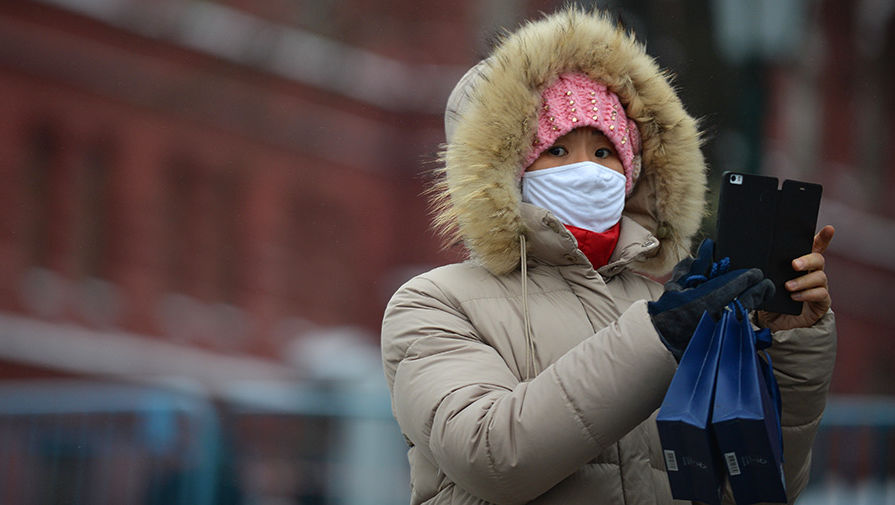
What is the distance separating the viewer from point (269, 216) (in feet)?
76.2

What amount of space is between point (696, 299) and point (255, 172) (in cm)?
2104

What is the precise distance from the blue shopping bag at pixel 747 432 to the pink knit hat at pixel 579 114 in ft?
2.21

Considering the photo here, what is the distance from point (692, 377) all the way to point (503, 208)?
61 cm

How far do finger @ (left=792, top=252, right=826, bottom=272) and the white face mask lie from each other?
0.48 metres

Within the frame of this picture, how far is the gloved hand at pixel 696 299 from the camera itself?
250 centimetres

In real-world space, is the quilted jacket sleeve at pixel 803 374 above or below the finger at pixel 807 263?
below

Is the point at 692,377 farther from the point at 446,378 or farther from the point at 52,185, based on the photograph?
the point at 52,185

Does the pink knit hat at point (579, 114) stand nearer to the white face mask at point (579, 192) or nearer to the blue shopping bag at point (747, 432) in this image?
the white face mask at point (579, 192)

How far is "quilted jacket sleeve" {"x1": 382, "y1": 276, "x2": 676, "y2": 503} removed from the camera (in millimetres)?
2525

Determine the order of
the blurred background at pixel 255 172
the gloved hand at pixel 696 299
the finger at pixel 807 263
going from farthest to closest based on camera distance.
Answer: the blurred background at pixel 255 172
the finger at pixel 807 263
the gloved hand at pixel 696 299

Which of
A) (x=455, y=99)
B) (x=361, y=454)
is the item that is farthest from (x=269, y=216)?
(x=455, y=99)

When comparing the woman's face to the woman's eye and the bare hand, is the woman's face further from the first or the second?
the bare hand

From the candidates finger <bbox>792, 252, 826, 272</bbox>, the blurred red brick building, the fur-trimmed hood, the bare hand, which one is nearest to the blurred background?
the blurred red brick building

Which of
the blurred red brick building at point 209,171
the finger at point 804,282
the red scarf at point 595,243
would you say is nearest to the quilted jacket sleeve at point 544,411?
the finger at point 804,282
